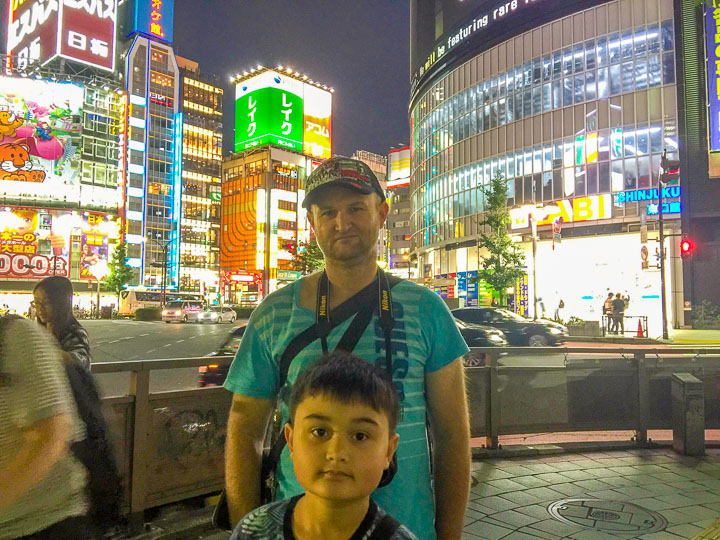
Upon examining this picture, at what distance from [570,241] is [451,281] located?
8611mm

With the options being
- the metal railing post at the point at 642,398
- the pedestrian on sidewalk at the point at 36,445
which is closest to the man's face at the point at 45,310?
the pedestrian on sidewalk at the point at 36,445

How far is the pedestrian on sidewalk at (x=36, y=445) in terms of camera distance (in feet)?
6.57

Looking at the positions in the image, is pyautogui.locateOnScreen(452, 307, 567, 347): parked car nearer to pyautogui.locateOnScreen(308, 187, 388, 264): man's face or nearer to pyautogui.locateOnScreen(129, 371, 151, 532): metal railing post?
pyautogui.locateOnScreen(129, 371, 151, 532): metal railing post

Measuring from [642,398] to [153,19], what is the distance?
11519 cm

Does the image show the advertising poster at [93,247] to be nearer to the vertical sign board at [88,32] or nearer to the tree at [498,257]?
the vertical sign board at [88,32]

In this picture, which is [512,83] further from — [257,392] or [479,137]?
[257,392]

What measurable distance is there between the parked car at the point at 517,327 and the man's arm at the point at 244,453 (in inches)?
704

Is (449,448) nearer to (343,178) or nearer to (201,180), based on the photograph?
(343,178)

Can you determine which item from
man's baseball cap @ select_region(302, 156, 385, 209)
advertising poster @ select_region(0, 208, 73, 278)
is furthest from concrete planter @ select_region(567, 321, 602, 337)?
advertising poster @ select_region(0, 208, 73, 278)

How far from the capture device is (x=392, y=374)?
6.75 ft

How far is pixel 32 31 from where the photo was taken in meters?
77.5

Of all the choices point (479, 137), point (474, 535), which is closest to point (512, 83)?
point (479, 137)

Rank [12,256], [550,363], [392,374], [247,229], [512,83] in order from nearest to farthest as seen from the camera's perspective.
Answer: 1. [392,374]
2. [550,363]
3. [512,83]
4. [12,256]
5. [247,229]

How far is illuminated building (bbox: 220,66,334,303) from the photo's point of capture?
11406cm
